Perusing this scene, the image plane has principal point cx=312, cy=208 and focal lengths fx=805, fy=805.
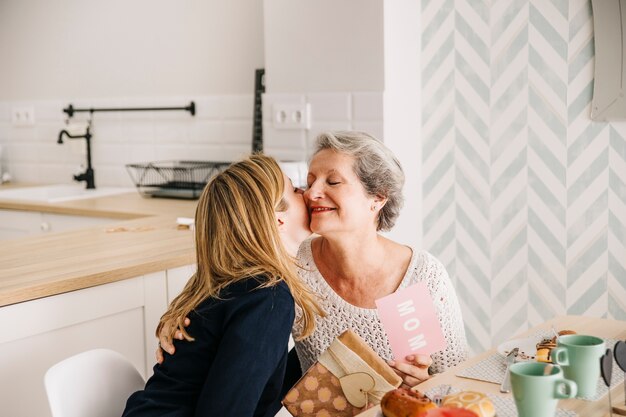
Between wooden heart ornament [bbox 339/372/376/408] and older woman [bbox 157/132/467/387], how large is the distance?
40 centimetres

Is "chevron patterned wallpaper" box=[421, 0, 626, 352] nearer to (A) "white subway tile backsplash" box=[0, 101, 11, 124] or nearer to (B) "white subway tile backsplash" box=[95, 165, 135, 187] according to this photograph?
(B) "white subway tile backsplash" box=[95, 165, 135, 187]

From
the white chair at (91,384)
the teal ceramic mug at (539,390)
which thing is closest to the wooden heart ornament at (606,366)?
the teal ceramic mug at (539,390)

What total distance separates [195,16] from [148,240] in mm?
1551

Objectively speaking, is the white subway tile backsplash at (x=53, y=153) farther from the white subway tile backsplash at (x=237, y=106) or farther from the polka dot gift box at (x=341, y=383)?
the polka dot gift box at (x=341, y=383)

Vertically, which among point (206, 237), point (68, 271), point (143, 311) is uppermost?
point (206, 237)

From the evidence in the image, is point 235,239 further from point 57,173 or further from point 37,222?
point 57,173

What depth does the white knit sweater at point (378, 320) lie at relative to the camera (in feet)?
6.56

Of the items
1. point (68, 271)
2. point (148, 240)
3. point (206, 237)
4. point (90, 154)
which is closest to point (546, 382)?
point (206, 237)

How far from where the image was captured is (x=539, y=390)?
117cm

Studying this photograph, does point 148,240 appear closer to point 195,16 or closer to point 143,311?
point 143,311

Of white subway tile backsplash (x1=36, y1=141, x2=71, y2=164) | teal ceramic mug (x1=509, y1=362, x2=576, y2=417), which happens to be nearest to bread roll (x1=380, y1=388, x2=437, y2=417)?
teal ceramic mug (x1=509, y1=362, x2=576, y2=417)

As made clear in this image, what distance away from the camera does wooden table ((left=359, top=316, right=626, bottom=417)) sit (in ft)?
4.70

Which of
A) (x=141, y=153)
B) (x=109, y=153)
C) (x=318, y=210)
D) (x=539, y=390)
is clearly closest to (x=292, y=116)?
(x=141, y=153)

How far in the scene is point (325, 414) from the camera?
5.19 feet
